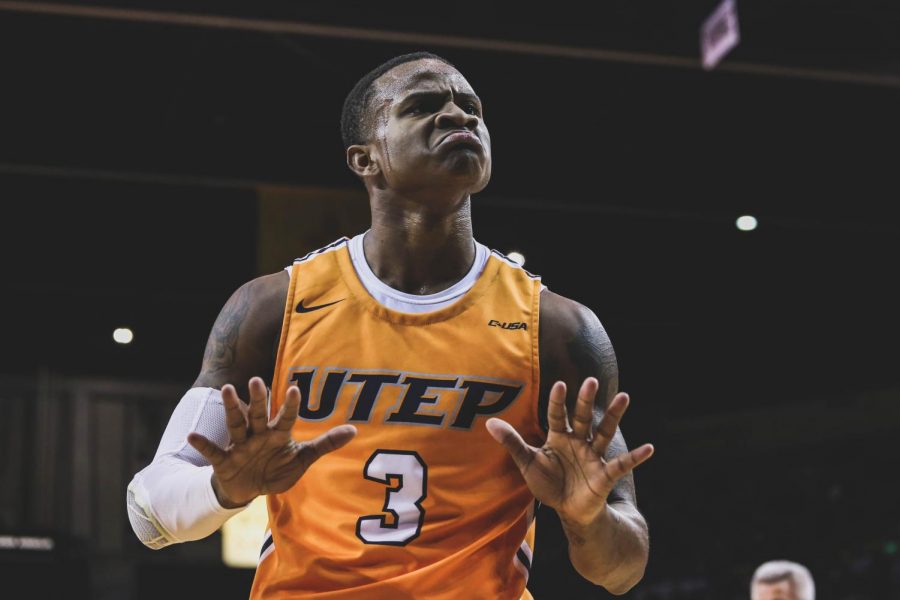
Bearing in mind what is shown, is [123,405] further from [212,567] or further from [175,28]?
[175,28]

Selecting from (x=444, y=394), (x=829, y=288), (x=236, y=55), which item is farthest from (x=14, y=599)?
(x=444, y=394)

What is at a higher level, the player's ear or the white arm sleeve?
the player's ear

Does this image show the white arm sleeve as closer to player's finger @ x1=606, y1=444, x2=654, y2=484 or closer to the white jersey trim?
the white jersey trim

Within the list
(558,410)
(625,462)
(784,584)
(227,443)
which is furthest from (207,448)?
(784,584)

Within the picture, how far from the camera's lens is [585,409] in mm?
2516

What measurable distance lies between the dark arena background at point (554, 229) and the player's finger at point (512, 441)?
5705 mm

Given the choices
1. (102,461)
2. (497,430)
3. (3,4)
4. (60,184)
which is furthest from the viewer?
(102,461)

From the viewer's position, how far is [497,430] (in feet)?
8.34

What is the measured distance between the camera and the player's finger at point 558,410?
98.0 inches

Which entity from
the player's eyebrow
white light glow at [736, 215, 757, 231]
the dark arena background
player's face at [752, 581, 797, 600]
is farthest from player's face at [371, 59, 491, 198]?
white light glow at [736, 215, 757, 231]

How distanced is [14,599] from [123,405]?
120 inches

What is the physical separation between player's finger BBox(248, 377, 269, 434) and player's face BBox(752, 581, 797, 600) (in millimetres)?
4897

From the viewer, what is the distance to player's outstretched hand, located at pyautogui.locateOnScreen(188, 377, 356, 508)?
244 cm

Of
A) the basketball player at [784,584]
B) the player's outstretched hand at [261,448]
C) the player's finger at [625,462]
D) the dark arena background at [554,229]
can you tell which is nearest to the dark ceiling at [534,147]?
the dark arena background at [554,229]
